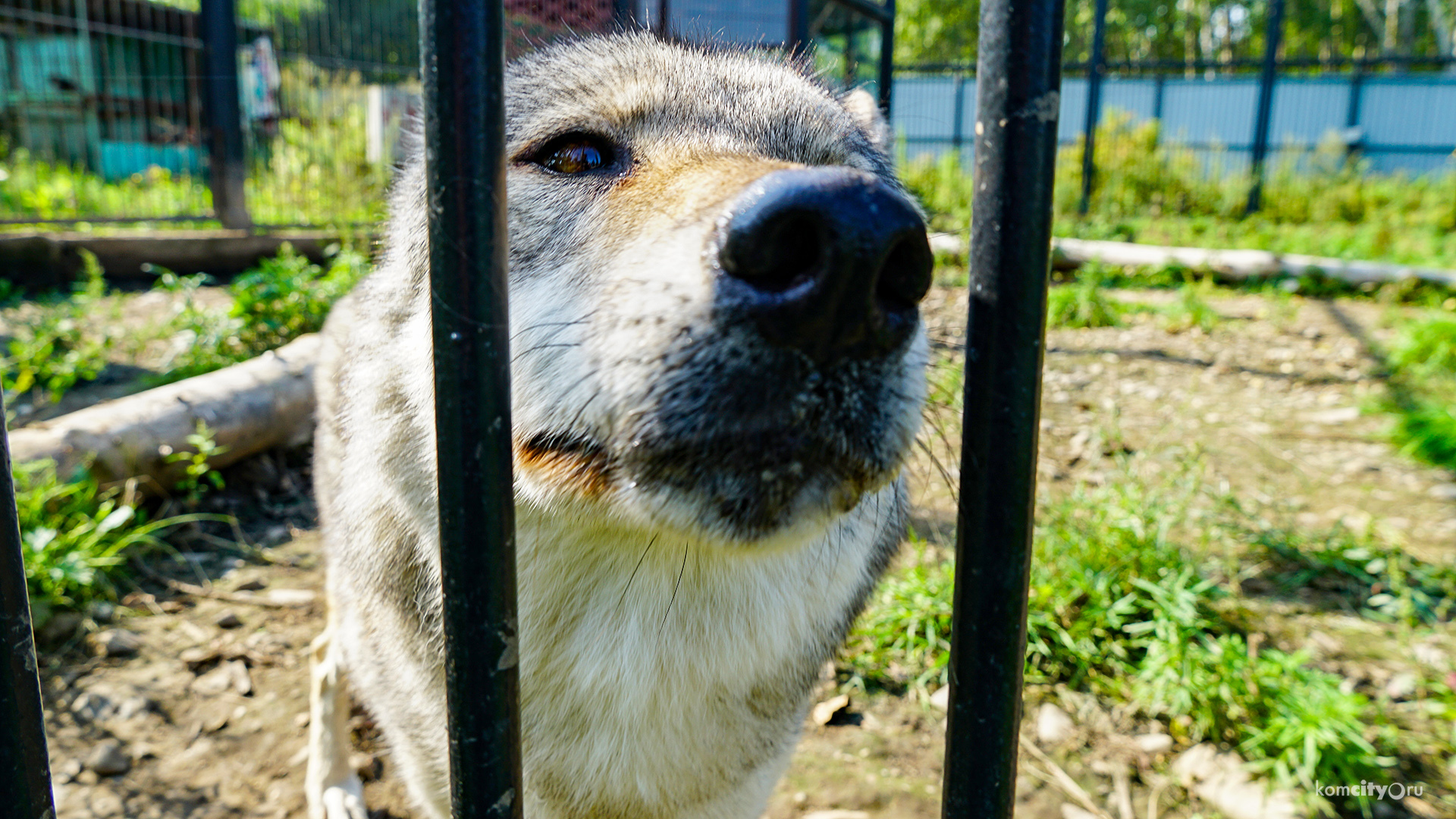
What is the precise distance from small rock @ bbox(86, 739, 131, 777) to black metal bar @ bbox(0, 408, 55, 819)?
1780 millimetres

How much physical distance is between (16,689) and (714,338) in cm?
88

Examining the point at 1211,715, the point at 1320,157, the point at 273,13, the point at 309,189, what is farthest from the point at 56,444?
the point at 1320,157

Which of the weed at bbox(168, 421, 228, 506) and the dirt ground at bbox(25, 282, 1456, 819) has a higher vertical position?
the weed at bbox(168, 421, 228, 506)

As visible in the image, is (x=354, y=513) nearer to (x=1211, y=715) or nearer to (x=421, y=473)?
(x=421, y=473)

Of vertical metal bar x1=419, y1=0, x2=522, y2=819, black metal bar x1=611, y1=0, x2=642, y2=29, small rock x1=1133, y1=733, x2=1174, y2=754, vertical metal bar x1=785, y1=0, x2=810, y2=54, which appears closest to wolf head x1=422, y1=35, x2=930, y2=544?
vertical metal bar x1=419, y1=0, x2=522, y2=819

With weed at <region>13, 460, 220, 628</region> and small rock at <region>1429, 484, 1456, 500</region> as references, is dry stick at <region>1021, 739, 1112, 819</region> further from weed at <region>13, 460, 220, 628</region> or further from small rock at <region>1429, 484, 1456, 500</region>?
weed at <region>13, 460, 220, 628</region>

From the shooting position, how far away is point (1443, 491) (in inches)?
167

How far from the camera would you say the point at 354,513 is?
201cm

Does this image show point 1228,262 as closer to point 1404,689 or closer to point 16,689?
point 1404,689

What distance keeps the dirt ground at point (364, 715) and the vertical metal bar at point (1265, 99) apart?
408 inches

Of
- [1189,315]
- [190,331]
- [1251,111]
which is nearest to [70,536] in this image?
[190,331]

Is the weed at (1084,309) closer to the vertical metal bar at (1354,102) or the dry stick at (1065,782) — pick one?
the dry stick at (1065,782)

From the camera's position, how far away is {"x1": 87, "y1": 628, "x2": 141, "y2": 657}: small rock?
2943mm

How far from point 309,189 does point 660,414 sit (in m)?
9.41
